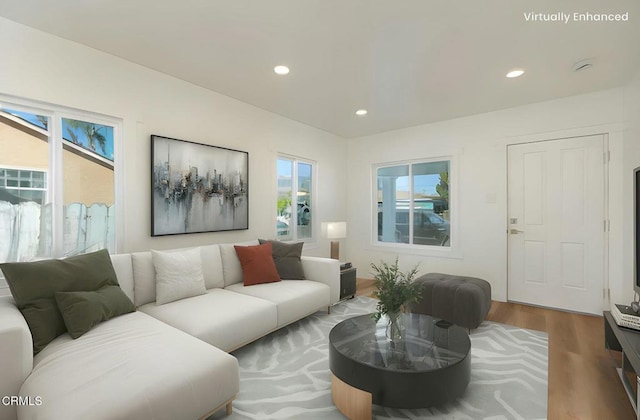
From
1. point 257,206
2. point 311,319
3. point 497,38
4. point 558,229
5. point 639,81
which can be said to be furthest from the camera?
point 257,206

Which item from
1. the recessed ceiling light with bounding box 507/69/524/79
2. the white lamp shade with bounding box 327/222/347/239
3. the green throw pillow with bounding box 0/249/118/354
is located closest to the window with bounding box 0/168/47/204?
the green throw pillow with bounding box 0/249/118/354

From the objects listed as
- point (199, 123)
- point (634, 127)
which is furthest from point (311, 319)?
point (634, 127)

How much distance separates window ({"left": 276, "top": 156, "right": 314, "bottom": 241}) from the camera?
4.38 meters

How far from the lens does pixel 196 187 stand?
10.6 feet

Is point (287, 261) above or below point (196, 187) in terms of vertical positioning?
below

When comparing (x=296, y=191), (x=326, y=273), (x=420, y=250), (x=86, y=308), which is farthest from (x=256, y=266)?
(x=420, y=250)

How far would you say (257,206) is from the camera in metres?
3.95

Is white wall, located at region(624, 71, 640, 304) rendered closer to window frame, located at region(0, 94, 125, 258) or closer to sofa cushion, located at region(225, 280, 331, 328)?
sofa cushion, located at region(225, 280, 331, 328)

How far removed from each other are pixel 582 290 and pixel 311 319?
3.20 metres

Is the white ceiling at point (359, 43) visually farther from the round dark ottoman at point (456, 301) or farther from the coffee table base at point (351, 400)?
the coffee table base at point (351, 400)

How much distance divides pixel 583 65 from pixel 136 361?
13.5 feet

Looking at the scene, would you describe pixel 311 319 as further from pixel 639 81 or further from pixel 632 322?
pixel 639 81

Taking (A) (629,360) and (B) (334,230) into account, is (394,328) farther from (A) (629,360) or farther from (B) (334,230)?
(B) (334,230)

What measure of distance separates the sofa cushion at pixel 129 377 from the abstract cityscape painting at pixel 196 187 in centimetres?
134
